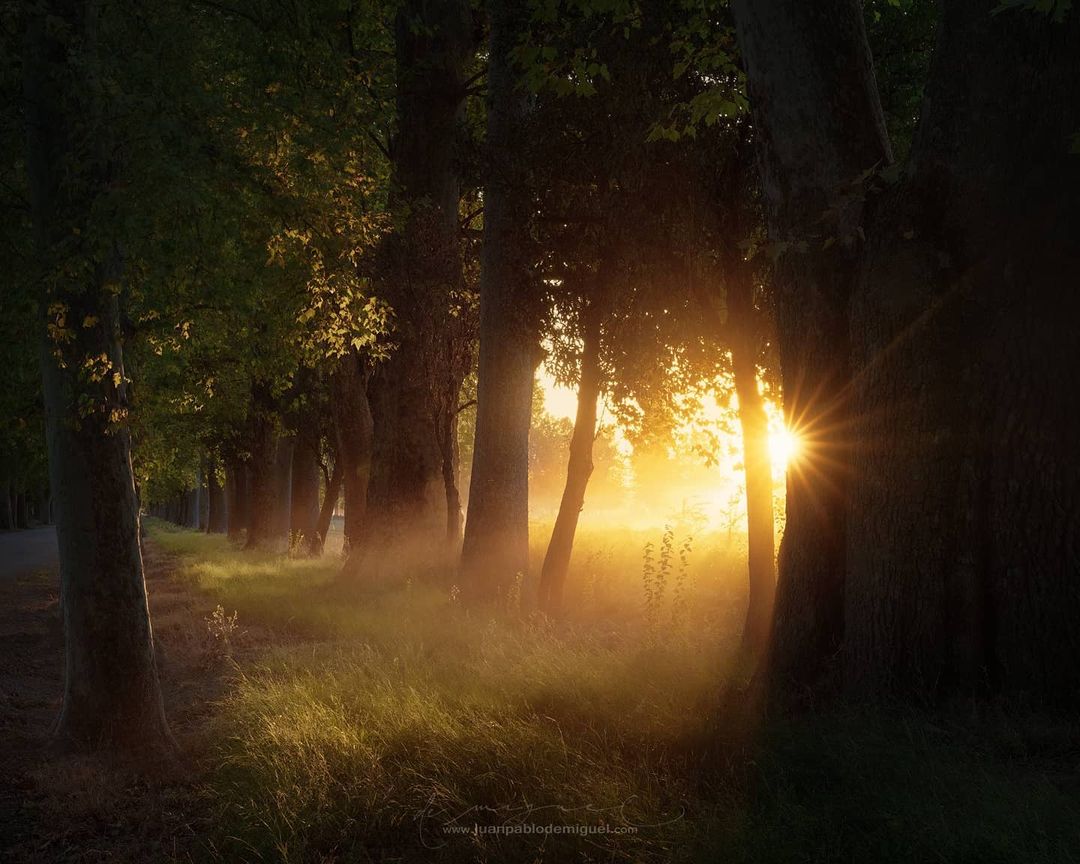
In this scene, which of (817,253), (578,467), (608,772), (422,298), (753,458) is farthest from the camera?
(422,298)

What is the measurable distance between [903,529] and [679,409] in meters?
7.73

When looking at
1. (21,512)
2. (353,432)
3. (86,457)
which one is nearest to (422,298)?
(353,432)

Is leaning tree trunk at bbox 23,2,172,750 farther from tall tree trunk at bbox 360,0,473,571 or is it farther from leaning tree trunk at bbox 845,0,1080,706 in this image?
tall tree trunk at bbox 360,0,473,571

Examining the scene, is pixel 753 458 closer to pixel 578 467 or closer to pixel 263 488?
pixel 578 467

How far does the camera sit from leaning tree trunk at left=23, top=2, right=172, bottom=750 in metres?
6.59

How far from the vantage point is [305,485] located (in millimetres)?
28562

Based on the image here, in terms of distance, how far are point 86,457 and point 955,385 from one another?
6.52 meters

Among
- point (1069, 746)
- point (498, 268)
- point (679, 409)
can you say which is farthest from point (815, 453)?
point (498, 268)

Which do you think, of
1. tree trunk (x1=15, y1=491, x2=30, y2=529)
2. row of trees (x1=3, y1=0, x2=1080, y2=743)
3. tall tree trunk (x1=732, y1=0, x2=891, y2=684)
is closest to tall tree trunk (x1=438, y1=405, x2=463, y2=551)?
row of trees (x1=3, y1=0, x2=1080, y2=743)

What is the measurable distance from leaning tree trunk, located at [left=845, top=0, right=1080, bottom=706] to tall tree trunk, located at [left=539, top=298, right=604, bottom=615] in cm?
665

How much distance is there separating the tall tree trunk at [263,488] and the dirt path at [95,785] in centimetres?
1521

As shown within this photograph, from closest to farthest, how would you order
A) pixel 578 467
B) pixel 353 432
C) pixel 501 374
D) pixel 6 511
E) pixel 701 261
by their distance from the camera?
pixel 701 261, pixel 578 467, pixel 501 374, pixel 353 432, pixel 6 511

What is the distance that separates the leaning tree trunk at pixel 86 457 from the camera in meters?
6.59

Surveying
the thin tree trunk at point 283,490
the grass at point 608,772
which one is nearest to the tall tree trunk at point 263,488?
the thin tree trunk at point 283,490
